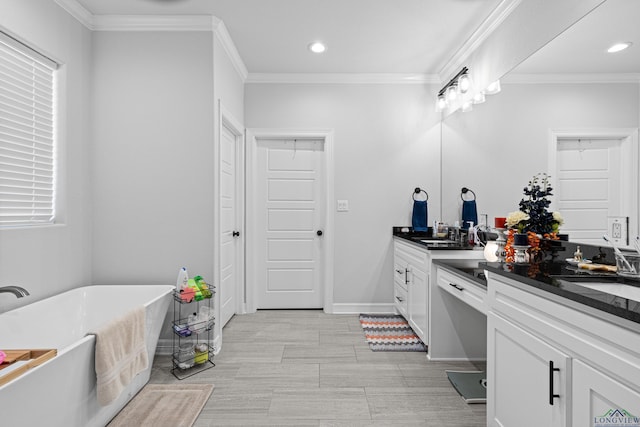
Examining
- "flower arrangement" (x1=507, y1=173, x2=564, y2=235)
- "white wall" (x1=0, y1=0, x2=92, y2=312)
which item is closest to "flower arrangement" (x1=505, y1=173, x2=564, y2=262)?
"flower arrangement" (x1=507, y1=173, x2=564, y2=235)

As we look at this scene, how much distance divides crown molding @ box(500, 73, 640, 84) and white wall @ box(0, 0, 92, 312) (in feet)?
10.5

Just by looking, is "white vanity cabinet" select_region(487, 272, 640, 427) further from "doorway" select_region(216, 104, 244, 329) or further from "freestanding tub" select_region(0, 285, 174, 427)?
"doorway" select_region(216, 104, 244, 329)

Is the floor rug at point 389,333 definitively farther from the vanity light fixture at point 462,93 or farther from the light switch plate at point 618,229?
the vanity light fixture at point 462,93

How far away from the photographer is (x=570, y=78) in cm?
192

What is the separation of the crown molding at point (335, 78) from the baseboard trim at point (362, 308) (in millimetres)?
2509

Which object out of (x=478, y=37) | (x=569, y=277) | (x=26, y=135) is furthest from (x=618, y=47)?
(x=26, y=135)

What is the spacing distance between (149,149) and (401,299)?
272 cm

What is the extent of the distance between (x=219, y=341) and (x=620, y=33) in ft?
10.5

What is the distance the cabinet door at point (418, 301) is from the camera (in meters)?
2.82

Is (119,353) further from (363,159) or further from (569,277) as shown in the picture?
(363,159)

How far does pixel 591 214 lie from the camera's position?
1.78 m

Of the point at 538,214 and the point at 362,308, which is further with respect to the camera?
the point at 362,308

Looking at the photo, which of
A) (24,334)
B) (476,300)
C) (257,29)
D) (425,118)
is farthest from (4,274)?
(425,118)

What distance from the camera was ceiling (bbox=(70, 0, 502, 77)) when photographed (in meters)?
2.63
